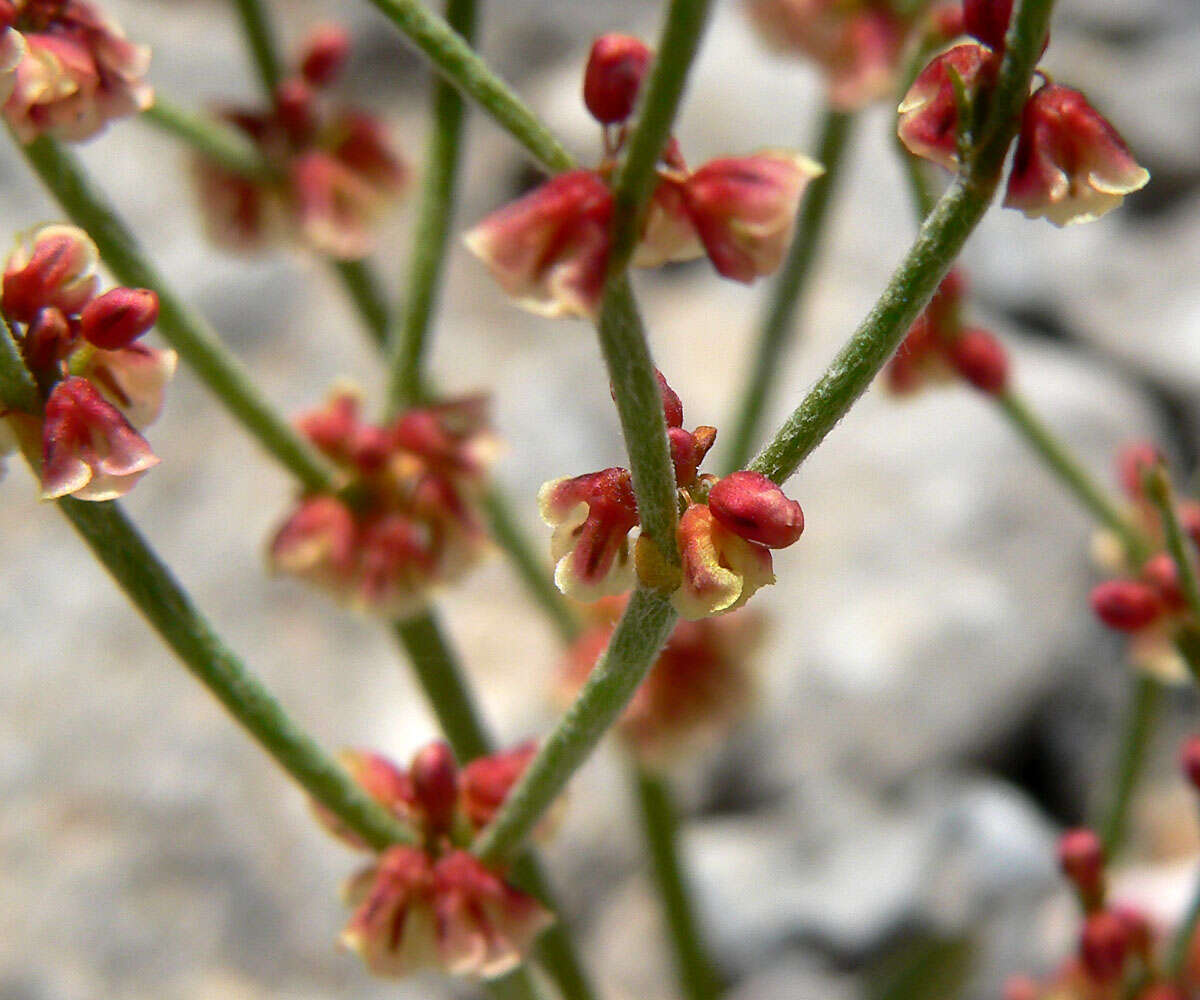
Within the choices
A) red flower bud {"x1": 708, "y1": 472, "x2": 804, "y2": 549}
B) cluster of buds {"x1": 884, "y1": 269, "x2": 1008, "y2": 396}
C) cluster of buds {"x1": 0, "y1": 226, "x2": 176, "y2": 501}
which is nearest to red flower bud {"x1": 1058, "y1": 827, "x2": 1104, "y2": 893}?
cluster of buds {"x1": 884, "y1": 269, "x2": 1008, "y2": 396}

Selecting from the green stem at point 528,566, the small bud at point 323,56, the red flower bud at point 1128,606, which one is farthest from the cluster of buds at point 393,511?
the red flower bud at point 1128,606

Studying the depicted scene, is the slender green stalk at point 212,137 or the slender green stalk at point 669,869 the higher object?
the slender green stalk at point 212,137

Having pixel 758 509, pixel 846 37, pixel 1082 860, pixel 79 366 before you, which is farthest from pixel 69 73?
pixel 1082 860

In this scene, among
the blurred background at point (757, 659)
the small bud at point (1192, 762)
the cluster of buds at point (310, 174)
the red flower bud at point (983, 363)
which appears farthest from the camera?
the blurred background at point (757, 659)

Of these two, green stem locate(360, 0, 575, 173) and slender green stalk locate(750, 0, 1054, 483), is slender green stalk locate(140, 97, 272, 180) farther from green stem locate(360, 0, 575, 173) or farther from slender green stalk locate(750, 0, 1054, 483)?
slender green stalk locate(750, 0, 1054, 483)

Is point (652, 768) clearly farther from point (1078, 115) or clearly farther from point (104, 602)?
point (104, 602)

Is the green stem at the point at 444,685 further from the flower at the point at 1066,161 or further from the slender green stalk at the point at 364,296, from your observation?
the flower at the point at 1066,161

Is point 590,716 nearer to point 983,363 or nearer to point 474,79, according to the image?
point 474,79
